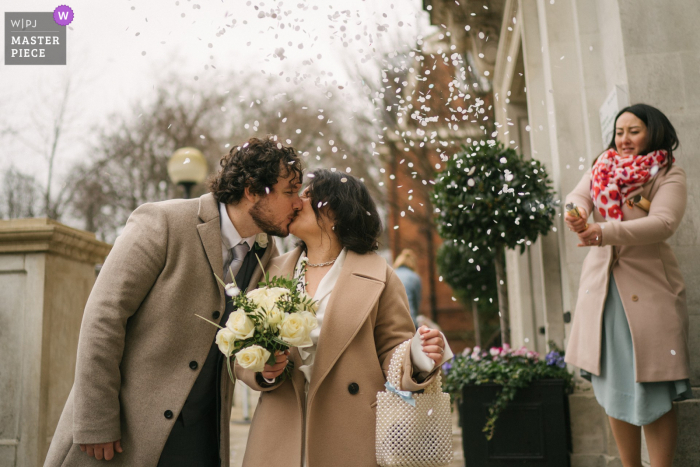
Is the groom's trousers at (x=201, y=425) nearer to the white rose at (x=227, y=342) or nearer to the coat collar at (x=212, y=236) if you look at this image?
the coat collar at (x=212, y=236)

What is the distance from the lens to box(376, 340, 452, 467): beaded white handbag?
7.25ft

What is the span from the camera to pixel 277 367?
230cm

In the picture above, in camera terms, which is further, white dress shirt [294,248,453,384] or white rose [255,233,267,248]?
white rose [255,233,267,248]

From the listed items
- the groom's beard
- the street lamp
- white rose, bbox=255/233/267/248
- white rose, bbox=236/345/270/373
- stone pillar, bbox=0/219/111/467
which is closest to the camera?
white rose, bbox=236/345/270/373

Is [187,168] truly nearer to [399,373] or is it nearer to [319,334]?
[319,334]

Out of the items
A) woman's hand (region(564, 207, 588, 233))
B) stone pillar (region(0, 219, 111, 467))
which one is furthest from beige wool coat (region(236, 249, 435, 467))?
stone pillar (region(0, 219, 111, 467))

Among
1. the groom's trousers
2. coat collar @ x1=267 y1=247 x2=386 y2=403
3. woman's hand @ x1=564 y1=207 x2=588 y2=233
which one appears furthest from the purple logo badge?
woman's hand @ x1=564 y1=207 x2=588 y2=233

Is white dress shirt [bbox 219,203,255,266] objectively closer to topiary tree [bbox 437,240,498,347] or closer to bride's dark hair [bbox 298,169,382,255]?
bride's dark hair [bbox 298,169,382,255]

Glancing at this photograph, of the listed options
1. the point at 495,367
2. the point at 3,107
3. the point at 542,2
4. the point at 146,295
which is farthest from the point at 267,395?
the point at 3,107

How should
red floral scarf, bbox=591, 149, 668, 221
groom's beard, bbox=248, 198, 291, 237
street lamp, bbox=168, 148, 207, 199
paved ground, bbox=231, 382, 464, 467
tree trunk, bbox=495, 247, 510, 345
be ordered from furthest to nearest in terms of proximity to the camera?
street lamp, bbox=168, 148, 207, 199
tree trunk, bbox=495, 247, 510, 345
paved ground, bbox=231, 382, 464, 467
red floral scarf, bbox=591, 149, 668, 221
groom's beard, bbox=248, 198, 291, 237

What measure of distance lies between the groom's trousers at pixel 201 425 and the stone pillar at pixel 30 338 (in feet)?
5.41

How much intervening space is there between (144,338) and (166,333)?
9 cm

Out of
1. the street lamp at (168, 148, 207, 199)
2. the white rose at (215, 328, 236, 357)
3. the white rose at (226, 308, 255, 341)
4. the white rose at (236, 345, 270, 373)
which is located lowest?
the white rose at (236, 345, 270, 373)

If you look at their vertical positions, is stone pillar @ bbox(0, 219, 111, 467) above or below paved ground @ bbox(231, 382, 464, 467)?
above
